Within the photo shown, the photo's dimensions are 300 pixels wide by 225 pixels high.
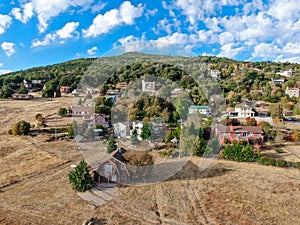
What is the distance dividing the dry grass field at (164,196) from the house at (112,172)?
86 centimetres

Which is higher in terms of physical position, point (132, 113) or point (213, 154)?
point (132, 113)

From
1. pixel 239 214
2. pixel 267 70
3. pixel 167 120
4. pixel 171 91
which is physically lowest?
pixel 239 214

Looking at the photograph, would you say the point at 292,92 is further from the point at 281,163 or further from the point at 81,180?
the point at 81,180

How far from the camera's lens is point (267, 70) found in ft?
193

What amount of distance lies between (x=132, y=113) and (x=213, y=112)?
11.1 m

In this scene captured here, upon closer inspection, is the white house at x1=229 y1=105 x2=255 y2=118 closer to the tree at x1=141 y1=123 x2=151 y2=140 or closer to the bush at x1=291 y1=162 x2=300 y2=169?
the tree at x1=141 y1=123 x2=151 y2=140

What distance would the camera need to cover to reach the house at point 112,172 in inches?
488

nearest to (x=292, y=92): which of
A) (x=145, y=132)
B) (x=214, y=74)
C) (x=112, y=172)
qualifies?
(x=214, y=74)

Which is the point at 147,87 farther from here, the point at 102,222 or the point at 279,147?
the point at 102,222

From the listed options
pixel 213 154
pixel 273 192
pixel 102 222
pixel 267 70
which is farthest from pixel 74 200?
pixel 267 70

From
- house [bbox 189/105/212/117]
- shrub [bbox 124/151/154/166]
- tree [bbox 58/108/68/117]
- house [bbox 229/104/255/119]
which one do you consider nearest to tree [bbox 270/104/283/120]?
house [bbox 229/104/255/119]

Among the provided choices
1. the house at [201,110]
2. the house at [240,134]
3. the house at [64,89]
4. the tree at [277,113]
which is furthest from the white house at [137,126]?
the house at [64,89]

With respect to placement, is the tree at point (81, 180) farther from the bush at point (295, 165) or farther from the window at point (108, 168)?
the bush at point (295, 165)

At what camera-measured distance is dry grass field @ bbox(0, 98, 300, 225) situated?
9195mm
